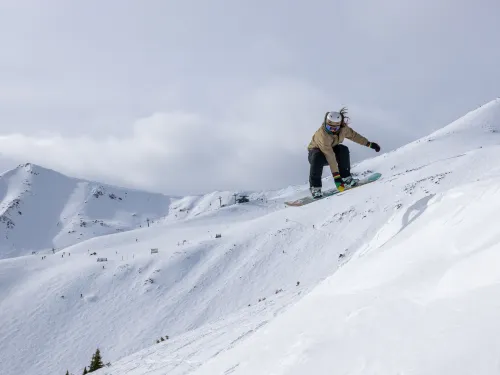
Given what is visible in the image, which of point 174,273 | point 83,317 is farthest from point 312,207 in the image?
point 83,317

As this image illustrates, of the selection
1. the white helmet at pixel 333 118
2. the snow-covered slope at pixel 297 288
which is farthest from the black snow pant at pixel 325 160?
the snow-covered slope at pixel 297 288

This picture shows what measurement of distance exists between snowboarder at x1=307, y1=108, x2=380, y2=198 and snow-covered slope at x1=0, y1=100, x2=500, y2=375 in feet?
12.2

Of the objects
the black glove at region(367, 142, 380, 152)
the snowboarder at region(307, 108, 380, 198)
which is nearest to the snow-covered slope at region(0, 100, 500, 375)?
the snowboarder at region(307, 108, 380, 198)

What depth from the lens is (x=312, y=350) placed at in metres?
3.42

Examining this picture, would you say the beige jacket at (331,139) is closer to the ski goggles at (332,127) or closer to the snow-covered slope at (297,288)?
the ski goggles at (332,127)

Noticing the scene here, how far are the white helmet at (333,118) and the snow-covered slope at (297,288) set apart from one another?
4.18 meters

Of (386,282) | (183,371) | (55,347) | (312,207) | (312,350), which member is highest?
(312,207)

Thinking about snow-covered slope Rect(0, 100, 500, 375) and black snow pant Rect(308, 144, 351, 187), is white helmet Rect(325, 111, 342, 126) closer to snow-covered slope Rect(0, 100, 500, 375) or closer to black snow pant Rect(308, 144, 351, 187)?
black snow pant Rect(308, 144, 351, 187)

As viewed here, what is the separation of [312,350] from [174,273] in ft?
118

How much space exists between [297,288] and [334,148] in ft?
18.9

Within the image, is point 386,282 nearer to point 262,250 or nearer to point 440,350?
point 440,350

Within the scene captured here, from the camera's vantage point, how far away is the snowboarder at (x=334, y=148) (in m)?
11.8

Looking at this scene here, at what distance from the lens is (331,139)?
39.3 feet

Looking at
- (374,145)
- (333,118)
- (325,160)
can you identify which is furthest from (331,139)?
(374,145)
